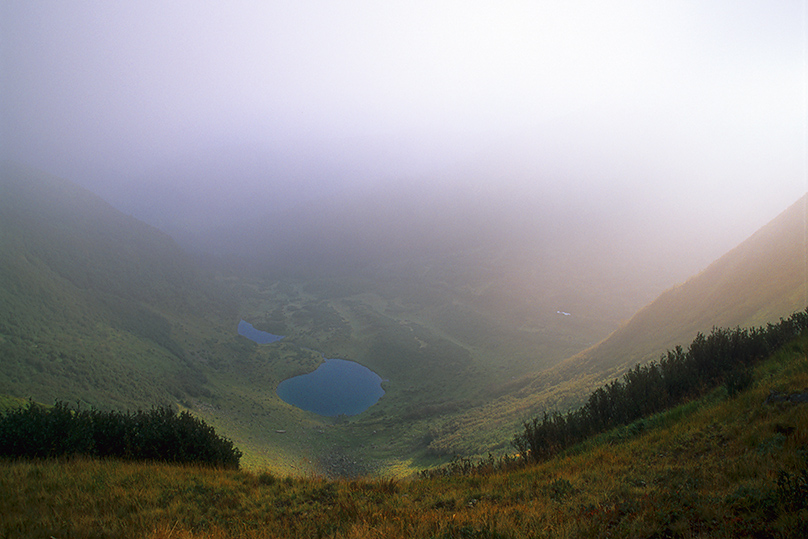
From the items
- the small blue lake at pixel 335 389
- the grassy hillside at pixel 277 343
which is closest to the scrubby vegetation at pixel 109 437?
the grassy hillside at pixel 277 343

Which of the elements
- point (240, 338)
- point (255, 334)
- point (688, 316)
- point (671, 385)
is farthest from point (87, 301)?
point (688, 316)

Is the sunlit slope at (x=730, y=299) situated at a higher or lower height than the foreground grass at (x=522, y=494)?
lower

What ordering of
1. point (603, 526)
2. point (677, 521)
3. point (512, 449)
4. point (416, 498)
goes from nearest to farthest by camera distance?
point (677, 521)
point (603, 526)
point (416, 498)
point (512, 449)

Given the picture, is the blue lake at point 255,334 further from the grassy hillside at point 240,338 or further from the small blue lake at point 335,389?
the small blue lake at point 335,389

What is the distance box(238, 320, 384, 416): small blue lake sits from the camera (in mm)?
66938

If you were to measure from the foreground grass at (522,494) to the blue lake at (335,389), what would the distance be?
202 ft

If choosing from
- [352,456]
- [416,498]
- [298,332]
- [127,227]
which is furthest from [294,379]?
[127,227]

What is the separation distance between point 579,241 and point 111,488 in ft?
538

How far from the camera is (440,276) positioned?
144000 mm

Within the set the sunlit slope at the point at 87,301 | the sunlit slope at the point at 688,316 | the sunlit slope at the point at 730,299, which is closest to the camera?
the sunlit slope at the point at 730,299

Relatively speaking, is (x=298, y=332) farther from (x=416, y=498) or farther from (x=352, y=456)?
(x=416, y=498)

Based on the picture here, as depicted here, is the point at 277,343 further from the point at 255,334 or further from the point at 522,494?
Answer: the point at 522,494

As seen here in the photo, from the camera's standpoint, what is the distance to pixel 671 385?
1120cm

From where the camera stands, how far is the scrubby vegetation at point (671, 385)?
1014 cm
